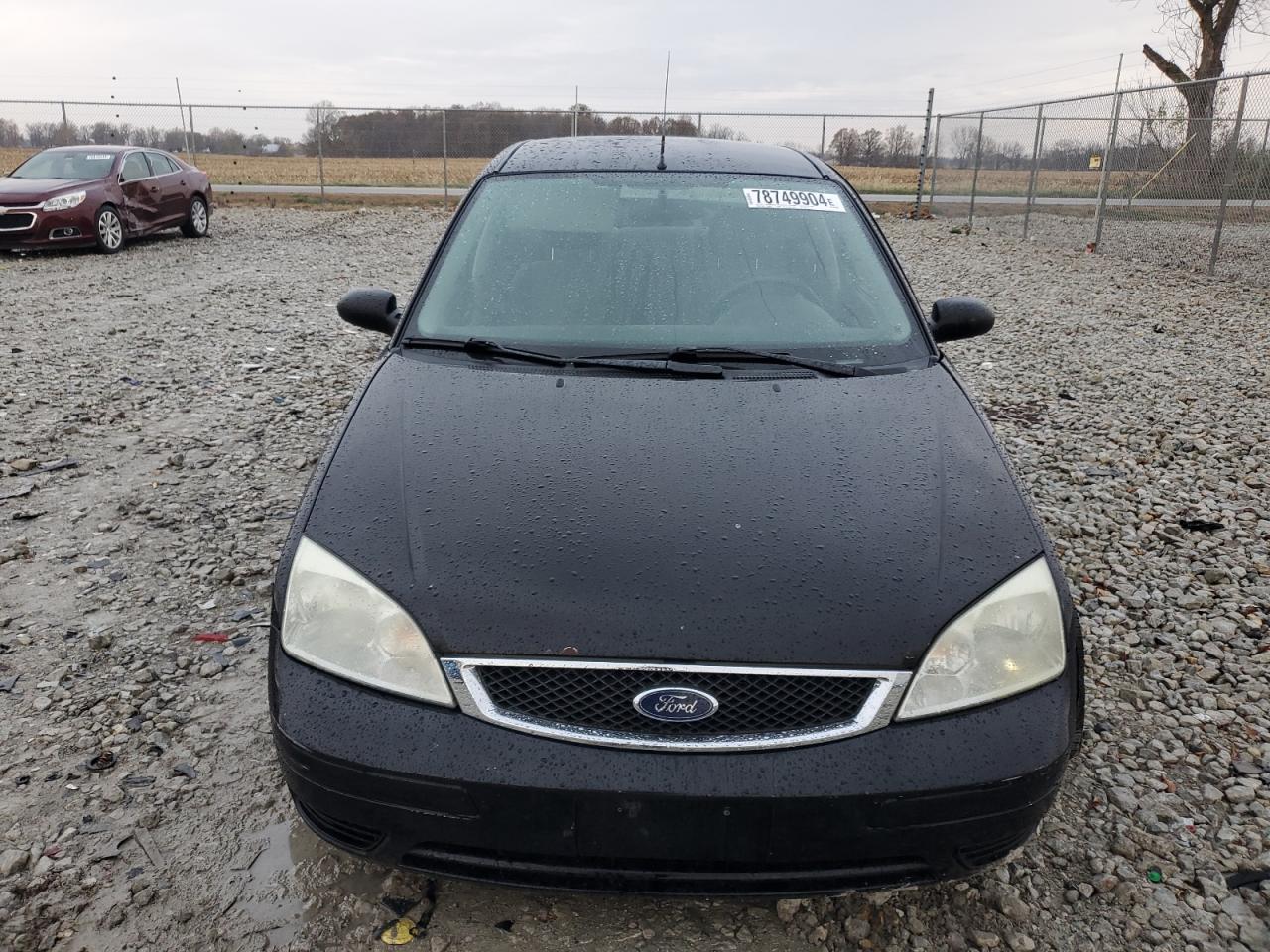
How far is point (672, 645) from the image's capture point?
1.72 metres

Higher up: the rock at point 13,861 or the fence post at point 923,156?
the fence post at point 923,156

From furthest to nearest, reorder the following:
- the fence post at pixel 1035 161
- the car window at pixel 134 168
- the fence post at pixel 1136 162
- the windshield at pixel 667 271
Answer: the fence post at pixel 1035 161 < the fence post at pixel 1136 162 < the car window at pixel 134 168 < the windshield at pixel 667 271

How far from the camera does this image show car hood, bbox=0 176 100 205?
1184 cm

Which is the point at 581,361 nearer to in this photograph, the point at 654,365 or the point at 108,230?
the point at 654,365

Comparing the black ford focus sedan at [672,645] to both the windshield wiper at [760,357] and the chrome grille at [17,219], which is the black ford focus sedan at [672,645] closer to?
the windshield wiper at [760,357]

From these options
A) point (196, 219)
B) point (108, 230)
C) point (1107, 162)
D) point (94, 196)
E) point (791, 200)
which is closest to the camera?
point (791, 200)

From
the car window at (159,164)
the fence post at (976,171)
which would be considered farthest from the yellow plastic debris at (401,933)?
the fence post at (976,171)

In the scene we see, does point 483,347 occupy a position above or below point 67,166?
below

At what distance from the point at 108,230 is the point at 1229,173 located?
46.9 feet

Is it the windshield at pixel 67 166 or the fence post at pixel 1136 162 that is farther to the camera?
the fence post at pixel 1136 162

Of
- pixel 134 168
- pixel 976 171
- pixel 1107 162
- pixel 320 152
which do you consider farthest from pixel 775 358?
pixel 320 152

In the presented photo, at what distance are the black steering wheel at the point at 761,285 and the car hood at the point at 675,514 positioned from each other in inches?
16.4

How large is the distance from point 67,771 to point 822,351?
2.39 meters

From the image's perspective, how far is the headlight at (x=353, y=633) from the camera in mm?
1763
